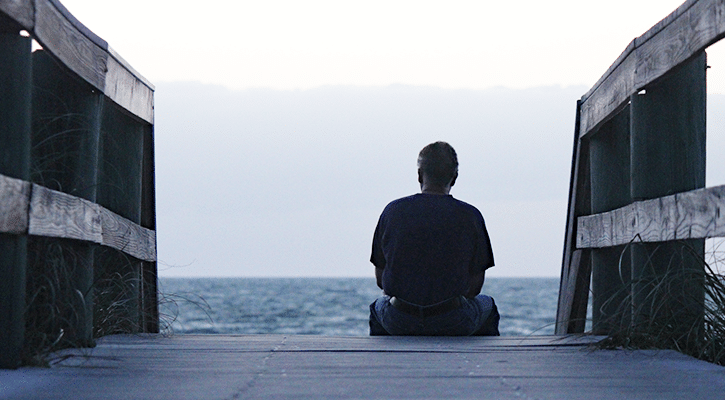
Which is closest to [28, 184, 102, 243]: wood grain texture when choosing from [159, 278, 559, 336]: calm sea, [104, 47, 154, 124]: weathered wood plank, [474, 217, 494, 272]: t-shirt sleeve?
[104, 47, 154, 124]: weathered wood plank

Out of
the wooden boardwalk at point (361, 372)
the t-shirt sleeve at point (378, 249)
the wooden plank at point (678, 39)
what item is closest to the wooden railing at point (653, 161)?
the wooden plank at point (678, 39)

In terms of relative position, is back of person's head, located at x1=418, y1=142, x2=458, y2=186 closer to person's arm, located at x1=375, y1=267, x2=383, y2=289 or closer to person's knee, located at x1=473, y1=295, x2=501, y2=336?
person's arm, located at x1=375, y1=267, x2=383, y2=289

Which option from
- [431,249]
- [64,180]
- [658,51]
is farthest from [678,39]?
[64,180]

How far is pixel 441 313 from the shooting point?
5070 millimetres

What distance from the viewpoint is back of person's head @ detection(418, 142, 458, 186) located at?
16.9ft

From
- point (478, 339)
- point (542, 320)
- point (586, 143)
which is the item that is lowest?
point (542, 320)

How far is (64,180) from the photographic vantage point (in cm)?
409

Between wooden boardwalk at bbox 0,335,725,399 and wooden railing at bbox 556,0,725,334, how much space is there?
0.35 meters

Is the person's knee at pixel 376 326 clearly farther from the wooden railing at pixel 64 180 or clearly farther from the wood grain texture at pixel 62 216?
the wood grain texture at pixel 62 216

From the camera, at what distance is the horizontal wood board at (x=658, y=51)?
3.37 m

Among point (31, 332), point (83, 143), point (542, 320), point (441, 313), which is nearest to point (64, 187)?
point (83, 143)

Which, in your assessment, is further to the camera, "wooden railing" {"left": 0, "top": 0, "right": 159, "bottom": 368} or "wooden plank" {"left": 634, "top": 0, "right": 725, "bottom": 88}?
"wooden plank" {"left": 634, "top": 0, "right": 725, "bottom": 88}

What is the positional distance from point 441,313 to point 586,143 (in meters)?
1.69

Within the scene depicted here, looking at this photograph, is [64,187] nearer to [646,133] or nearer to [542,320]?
[646,133]
